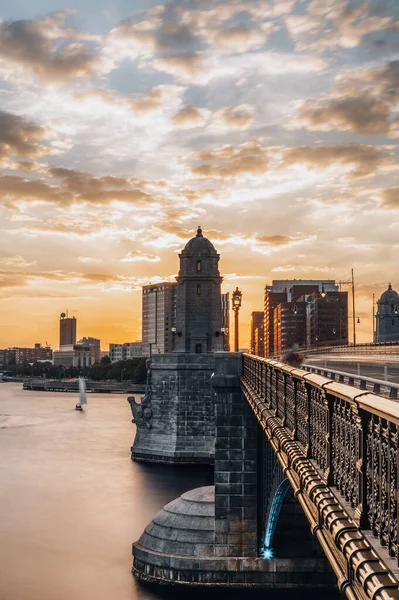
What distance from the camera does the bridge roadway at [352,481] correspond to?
18.1ft

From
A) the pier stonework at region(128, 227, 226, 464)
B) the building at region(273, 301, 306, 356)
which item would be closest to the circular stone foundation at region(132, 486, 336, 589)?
the pier stonework at region(128, 227, 226, 464)

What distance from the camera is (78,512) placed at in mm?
41500

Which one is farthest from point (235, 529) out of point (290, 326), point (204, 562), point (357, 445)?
point (290, 326)

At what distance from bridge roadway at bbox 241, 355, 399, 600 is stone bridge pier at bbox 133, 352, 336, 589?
15.5 m

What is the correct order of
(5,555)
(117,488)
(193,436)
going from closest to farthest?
(5,555) < (117,488) < (193,436)

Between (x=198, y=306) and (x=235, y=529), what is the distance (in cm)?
3573

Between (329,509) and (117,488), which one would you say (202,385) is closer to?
(117,488)

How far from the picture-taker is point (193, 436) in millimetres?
53875

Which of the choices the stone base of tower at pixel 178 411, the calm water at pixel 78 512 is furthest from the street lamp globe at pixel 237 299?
the stone base of tower at pixel 178 411

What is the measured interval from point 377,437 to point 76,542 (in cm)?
3171

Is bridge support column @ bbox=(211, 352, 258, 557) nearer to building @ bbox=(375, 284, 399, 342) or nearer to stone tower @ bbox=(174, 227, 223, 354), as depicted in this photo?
stone tower @ bbox=(174, 227, 223, 354)

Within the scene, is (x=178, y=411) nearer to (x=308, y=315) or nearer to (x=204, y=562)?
(x=204, y=562)

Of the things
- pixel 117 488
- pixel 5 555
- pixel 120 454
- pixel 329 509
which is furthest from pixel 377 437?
pixel 120 454

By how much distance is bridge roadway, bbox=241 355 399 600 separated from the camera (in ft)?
18.1
